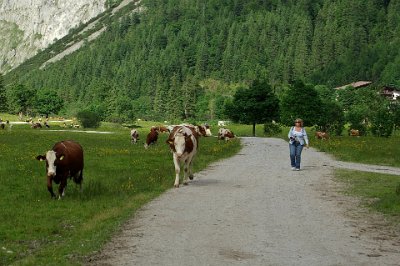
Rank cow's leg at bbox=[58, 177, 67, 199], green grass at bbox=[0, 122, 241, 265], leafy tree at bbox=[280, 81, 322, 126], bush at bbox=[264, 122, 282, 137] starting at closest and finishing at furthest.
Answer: green grass at bbox=[0, 122, 241, 265]
cow's leg at bbox=[58, 177, 67, 199]
leafy tree at bbox=[280, 81, 322, 126]
bush at bbox=[264, 122, 282, 137]

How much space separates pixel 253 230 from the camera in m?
12.9

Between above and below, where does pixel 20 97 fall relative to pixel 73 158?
above

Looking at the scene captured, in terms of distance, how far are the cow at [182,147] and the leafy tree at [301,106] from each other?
6779 centimetres

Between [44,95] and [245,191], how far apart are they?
597 ft

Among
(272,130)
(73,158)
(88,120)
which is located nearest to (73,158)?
(73,158)

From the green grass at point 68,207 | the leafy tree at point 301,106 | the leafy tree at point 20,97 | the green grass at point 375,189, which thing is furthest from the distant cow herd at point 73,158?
the leafy tree at point 20,97

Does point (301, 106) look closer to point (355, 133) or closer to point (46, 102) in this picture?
point (355, 133)

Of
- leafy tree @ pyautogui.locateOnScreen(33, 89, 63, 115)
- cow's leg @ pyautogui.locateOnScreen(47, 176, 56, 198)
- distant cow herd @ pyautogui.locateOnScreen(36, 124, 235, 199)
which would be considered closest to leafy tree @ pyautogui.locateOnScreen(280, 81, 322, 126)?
distant cow herd @ pyautogui.locateOnScreen(36, 124, 235, 199)

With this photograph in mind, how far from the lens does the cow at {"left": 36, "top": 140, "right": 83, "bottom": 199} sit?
1853 cm

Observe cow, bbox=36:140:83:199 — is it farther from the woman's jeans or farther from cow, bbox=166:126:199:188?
the woman's jeans

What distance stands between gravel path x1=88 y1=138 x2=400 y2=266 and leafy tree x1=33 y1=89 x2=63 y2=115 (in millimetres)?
178800

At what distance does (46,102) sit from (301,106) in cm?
12751

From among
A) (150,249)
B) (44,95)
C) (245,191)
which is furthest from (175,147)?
(44,95)

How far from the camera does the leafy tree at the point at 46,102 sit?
623ft
